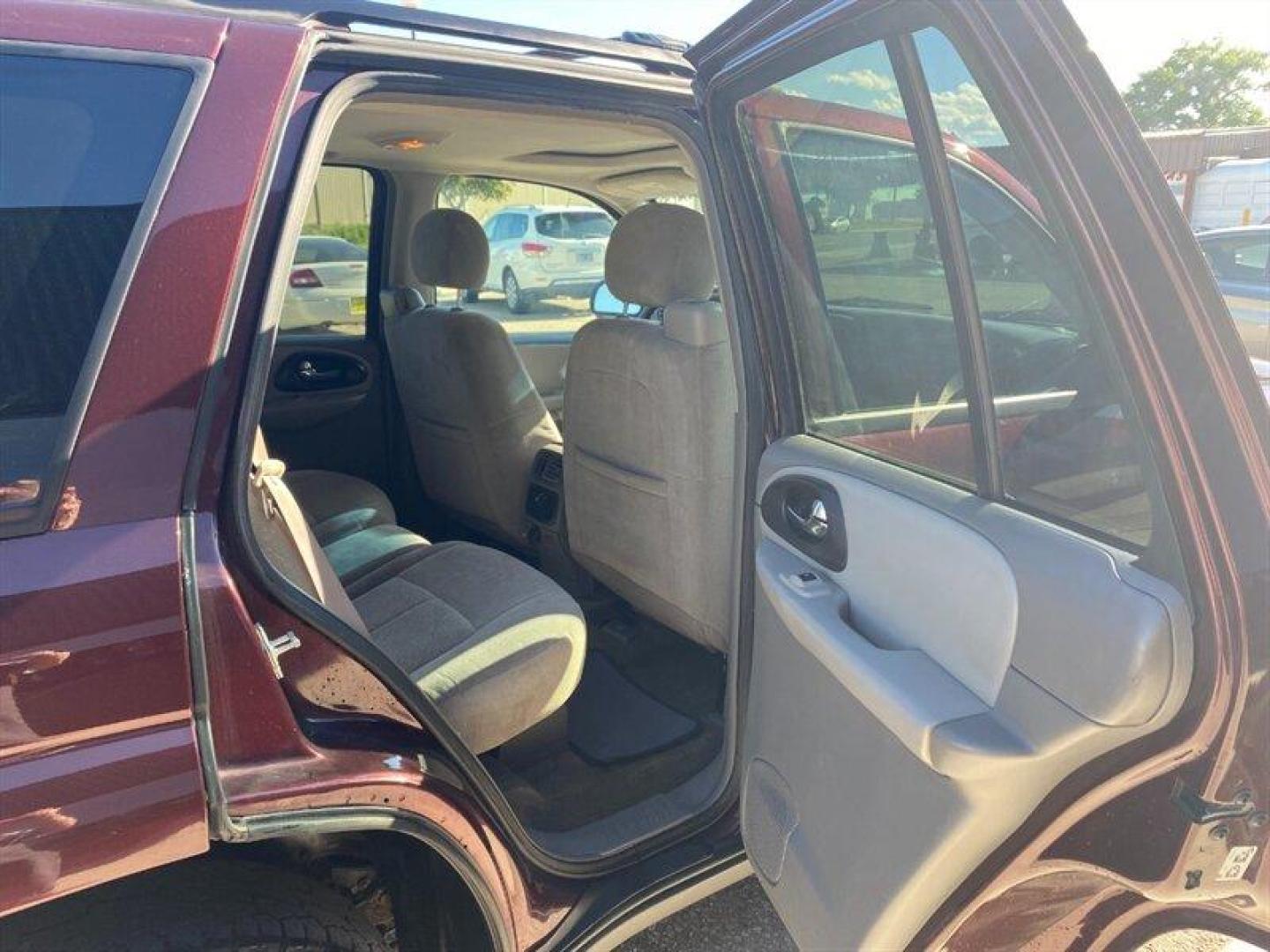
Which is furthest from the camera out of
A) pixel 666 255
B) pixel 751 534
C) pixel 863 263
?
pixel 666 255

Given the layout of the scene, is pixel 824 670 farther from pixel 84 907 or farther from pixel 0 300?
pixel 0 300

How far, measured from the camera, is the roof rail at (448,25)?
4.03 feet

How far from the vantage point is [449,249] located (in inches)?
119

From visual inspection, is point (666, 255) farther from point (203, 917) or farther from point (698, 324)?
point (203, 917)

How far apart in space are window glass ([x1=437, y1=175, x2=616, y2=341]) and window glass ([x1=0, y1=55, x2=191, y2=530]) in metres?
1.55

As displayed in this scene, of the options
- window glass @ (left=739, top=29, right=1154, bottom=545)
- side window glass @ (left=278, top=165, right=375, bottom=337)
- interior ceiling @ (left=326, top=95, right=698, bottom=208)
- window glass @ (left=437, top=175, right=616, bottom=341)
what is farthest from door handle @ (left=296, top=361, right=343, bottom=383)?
window glass @ (left=739, top=29, right=1154, bottom=545)

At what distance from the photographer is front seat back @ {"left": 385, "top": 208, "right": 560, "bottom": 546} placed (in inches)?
115

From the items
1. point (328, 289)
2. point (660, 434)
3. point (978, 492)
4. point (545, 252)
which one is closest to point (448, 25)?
point (660, 434)

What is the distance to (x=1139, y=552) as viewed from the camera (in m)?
1.05

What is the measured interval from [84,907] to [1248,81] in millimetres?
4037

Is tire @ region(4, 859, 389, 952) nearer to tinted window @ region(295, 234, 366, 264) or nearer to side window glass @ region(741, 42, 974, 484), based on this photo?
side window glass @ region(741, 42, 974, 484)

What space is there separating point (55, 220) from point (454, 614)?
109cm

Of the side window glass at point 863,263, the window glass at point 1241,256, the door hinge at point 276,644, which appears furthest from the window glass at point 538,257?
the window glass at point 1241,256

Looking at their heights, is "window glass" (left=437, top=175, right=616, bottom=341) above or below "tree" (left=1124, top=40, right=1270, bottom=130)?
below
